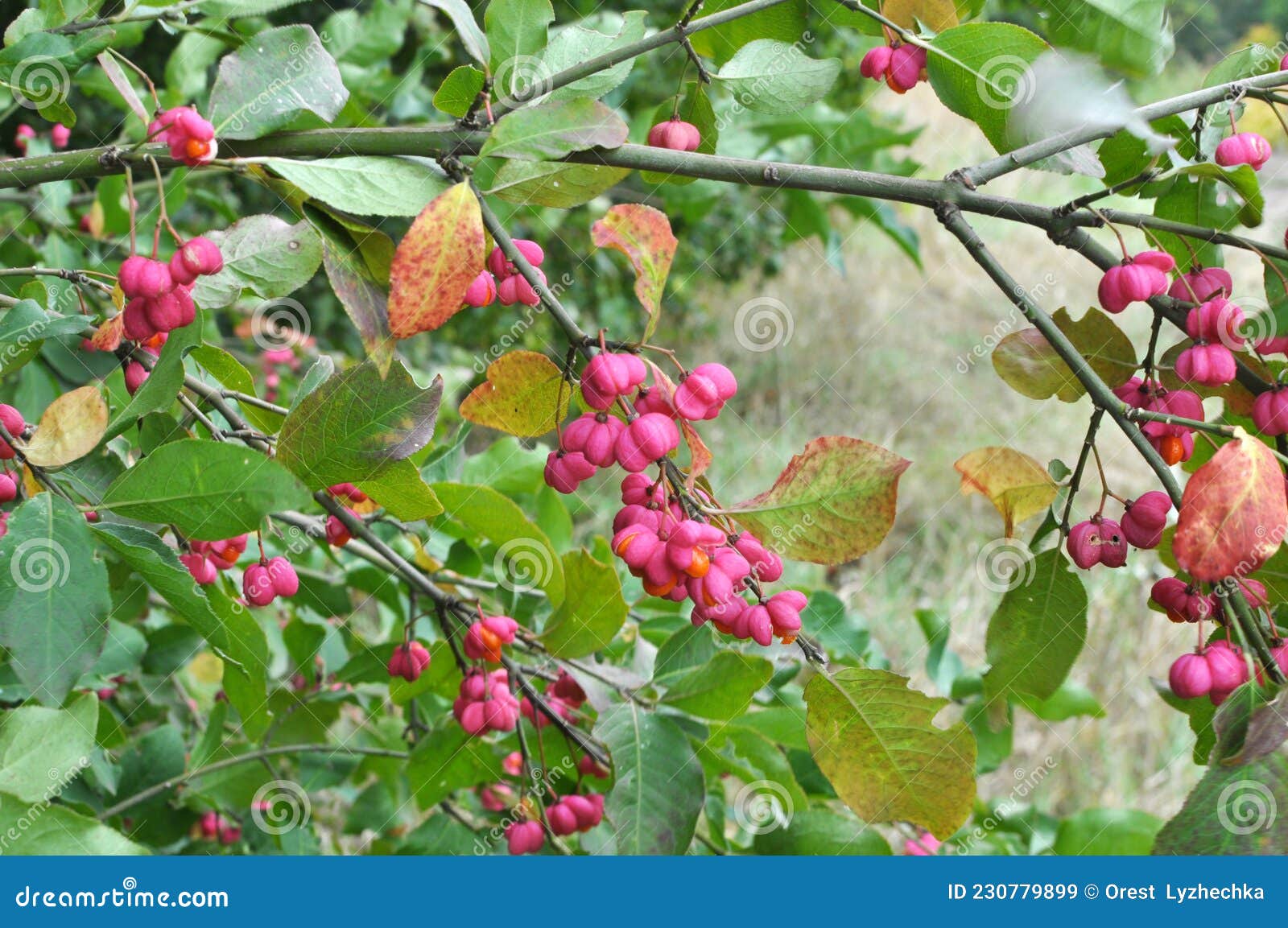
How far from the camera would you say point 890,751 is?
616 mm

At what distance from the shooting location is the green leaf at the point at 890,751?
0.60 m

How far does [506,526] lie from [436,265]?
1.22ft

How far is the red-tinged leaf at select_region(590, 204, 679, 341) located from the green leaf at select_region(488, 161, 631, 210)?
3cm

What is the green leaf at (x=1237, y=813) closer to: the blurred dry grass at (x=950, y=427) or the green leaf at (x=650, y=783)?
the green leaf at (x=650, y=783)

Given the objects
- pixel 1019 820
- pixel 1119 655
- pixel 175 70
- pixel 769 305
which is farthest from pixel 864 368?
pixel 175 70

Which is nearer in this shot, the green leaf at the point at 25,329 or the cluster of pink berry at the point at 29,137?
the green leaf at the point at 25,329

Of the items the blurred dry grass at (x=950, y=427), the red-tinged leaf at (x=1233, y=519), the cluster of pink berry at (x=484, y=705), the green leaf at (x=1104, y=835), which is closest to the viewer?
the red-tinged leaf at (x=1233, y=519)

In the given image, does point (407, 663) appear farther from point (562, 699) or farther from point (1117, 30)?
point (1117, 30)

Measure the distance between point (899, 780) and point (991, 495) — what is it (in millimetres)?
205

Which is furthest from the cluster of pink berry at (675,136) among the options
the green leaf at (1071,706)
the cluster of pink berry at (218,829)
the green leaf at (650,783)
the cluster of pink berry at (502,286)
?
the cluster of pink berry at (218,829)

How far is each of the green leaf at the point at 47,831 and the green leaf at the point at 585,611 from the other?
0.33 meters

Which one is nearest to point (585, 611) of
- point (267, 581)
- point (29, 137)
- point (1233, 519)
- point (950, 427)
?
point (267, 581)

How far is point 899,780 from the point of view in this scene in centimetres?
61

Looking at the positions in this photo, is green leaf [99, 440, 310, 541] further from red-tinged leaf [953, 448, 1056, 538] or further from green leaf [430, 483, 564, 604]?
red-tinged leaf [953, 448, 1056, 538]
